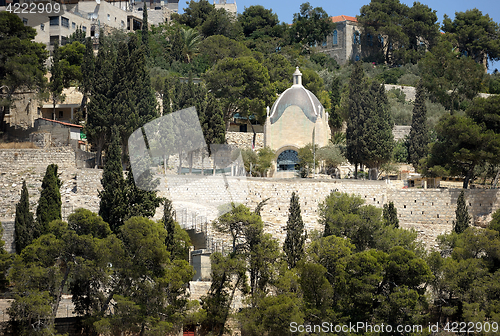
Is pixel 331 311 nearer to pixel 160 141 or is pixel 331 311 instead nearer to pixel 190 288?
pixel 190 288

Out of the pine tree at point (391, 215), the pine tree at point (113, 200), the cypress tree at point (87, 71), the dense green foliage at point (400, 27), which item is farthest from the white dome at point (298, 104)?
the dense green foliage at point (400, 27)

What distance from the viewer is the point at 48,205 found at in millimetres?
33625

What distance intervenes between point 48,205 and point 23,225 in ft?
4.54

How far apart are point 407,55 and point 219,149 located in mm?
40623

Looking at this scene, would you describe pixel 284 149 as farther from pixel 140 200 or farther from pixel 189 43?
pixel 189 43

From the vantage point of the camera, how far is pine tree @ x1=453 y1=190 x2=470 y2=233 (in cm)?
3650

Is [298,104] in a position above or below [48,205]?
above

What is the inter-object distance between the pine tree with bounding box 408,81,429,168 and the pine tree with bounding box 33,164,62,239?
2543 centimetres

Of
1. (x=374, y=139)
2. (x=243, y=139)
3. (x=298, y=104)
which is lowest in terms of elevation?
(x=374, y=139)

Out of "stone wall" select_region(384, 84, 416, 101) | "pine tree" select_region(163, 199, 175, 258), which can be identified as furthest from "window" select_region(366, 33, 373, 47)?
"pine tree" select_region(163, 199, 175, 258)

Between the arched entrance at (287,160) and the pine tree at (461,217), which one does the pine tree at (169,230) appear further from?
the arched entrance at (287,160)

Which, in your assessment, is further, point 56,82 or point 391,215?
point 56,82

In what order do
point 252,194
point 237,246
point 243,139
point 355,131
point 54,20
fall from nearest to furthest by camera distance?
point 237,246
point 252,194
point 355,131
point 243,139
point 54,20

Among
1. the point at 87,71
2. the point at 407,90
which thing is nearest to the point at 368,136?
the point at 87,71
